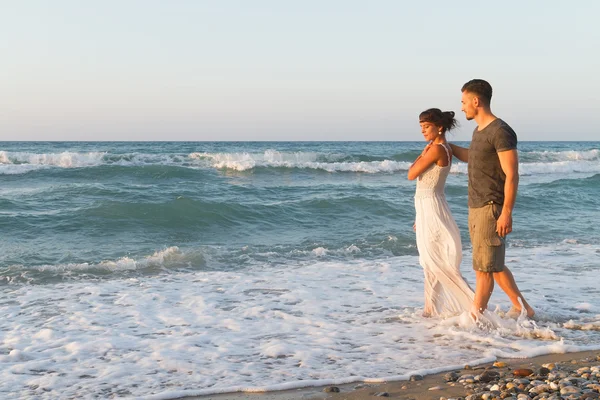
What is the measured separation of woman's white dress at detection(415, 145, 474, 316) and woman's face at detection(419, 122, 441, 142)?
0.76ft

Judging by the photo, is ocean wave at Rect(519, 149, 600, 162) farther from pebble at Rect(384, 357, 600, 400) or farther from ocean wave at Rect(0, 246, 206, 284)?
pebble at Rect(384, 357, 600, 400)

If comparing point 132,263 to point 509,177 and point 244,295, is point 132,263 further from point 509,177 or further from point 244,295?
point 509,177

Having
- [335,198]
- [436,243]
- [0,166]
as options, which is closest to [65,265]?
[436,243]

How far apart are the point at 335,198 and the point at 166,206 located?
3966 mm

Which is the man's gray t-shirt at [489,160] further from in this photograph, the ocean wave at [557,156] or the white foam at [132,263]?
the ocean wave at [557,156]

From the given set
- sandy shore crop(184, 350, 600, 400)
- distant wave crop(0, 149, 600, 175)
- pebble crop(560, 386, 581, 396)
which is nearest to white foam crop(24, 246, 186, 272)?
sandy shore crop(184, 350, 600, 400)

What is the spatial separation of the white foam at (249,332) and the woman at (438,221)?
0.91ft

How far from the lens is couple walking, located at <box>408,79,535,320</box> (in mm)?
4766

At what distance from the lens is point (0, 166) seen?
23.0 m

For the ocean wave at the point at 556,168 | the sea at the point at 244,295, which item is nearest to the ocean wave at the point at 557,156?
the ocean wave at the point at 556,168

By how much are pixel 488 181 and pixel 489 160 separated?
17 centimetres

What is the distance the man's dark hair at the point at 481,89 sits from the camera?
4.90 m

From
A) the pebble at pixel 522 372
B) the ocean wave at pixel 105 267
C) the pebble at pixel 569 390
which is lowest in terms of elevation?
the ocean wave at pixel 105 267

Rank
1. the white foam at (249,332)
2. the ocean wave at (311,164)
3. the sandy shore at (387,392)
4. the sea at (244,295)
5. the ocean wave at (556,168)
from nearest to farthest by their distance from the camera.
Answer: the sandy shore at (387,392)
the white foam at (249,332)
the sea at (244,295)
the ocean wave at (311,164)
the ocean wave at (556,168)
